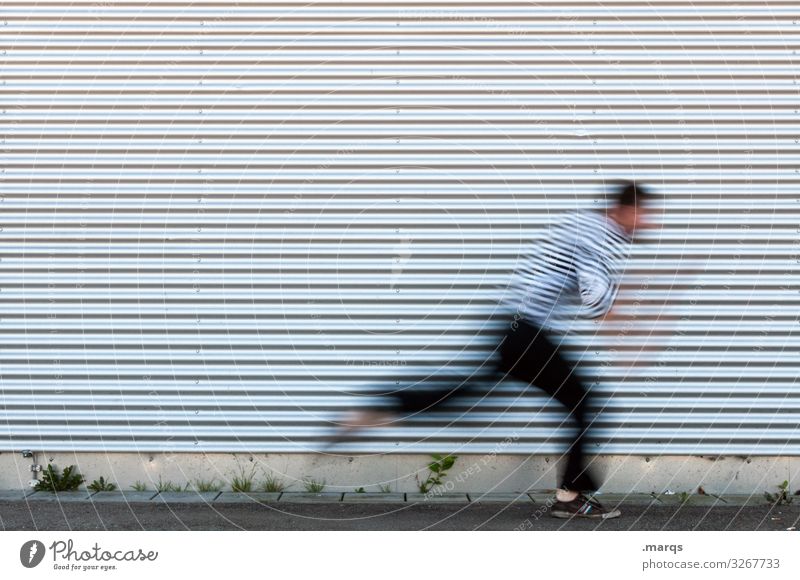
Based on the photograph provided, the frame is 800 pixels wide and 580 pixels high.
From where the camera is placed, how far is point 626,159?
7.42 m

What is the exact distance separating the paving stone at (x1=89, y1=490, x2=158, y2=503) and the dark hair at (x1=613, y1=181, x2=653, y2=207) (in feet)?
12.8

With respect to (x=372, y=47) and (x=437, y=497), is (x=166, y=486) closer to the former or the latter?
(x=437, y=497)

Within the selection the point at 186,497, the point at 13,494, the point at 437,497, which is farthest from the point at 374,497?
the point at 13,494

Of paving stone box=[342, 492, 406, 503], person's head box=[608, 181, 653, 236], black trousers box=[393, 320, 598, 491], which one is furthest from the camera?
paving stone box=[342, 492, 406, 503]

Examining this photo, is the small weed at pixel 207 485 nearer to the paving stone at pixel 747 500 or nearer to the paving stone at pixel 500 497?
the paving stone at pixel 500 497

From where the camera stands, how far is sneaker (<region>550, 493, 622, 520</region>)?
21.9 ft

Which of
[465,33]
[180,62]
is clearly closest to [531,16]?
[465,33]

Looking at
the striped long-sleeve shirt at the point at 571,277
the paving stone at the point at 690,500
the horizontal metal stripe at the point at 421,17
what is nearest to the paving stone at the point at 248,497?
the striped long-sleeve shirt at the point at 571,277

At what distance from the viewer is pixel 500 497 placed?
292 inches

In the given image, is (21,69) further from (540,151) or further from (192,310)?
(540,151)

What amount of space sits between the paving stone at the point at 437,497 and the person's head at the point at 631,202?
220 centimetres

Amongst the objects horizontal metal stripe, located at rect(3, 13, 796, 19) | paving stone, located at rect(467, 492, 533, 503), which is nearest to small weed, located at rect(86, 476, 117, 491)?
paving stone, located at rect(467, 492, 533, 503)

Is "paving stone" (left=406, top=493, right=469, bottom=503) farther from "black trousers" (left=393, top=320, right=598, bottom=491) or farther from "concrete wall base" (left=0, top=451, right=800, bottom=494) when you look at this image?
"black trousers" (left=393, top=320, right=598, bottom=491)

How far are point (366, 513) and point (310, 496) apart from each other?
0.56 m
